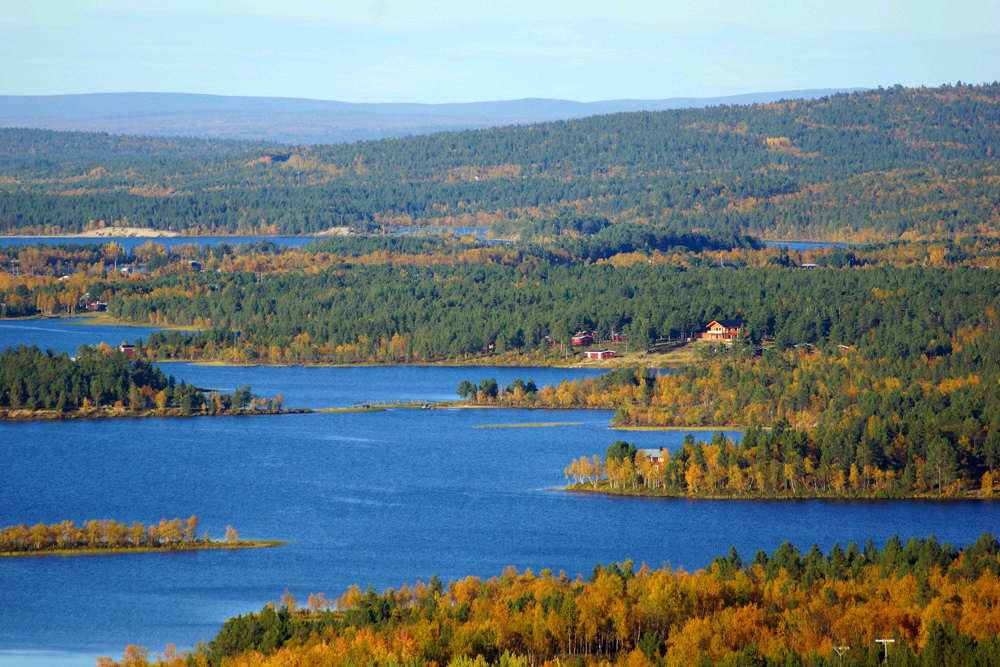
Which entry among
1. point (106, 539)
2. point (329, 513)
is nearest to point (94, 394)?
point (329, 513)

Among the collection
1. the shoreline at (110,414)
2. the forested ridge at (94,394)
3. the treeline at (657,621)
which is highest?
the treeline at (657,621)

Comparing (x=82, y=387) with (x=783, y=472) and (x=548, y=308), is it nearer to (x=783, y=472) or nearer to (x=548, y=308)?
(x=783, y=472)

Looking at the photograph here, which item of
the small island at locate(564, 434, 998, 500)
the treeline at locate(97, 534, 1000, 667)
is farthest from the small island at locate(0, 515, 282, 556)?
the small island at locate(564, 434, 998, 500)

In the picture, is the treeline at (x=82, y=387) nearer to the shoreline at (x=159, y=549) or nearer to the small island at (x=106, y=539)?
the small island at (x=106, y=539)

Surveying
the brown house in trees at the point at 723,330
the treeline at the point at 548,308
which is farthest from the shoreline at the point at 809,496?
the brown house in trees at the point at 723,330

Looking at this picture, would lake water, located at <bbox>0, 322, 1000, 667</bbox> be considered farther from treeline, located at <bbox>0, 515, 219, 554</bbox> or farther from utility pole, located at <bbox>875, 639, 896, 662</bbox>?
utility pole, located at <bbox>875, 639, 896, 662</bbox>

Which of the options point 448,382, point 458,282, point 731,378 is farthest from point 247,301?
point 731,378
